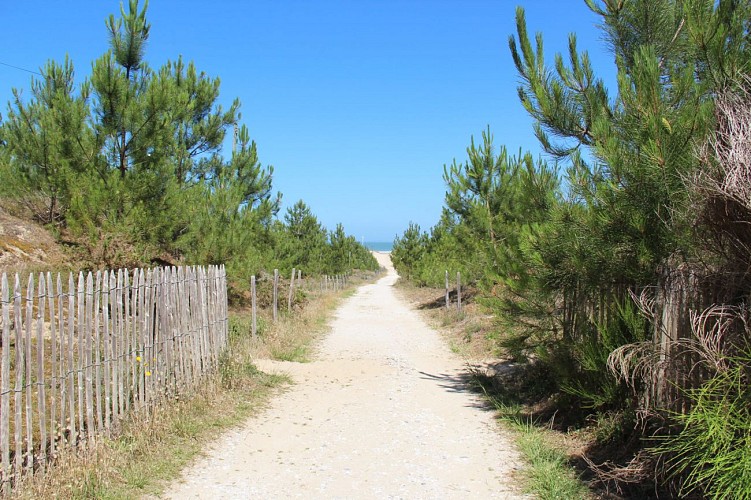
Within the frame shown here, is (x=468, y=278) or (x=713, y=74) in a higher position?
(x=713, y=74)

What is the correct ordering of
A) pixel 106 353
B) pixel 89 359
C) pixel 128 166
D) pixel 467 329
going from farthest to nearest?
pixel 467 329, pixel 128 166, pixel 106 353, pixel 89 359

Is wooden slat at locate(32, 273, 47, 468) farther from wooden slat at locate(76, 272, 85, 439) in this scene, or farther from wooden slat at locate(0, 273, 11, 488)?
wooden slat at locate(76, 272, 85, 439)

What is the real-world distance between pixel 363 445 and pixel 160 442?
1.89 m

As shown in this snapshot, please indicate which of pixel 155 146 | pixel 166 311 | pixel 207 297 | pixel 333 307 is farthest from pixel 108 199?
pixel 333 307

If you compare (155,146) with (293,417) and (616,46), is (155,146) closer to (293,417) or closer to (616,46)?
(293,417)

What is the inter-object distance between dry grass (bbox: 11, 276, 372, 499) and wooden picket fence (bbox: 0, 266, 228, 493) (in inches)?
4.9

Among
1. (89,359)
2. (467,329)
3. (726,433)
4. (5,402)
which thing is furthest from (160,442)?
(467,329)

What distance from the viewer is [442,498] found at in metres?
4.42

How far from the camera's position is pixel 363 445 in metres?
5.77

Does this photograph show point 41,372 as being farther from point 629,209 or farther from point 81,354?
point 629,209

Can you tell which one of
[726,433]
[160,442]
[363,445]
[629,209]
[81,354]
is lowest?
[363,445]

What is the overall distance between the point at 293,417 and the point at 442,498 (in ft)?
9.38

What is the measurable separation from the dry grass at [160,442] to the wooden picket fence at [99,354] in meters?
0.12

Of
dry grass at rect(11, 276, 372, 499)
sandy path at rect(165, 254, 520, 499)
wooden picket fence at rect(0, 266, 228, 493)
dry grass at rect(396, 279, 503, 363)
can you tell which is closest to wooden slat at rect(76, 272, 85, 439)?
wooden picket fence at rect(0, 266, 228, 493)
